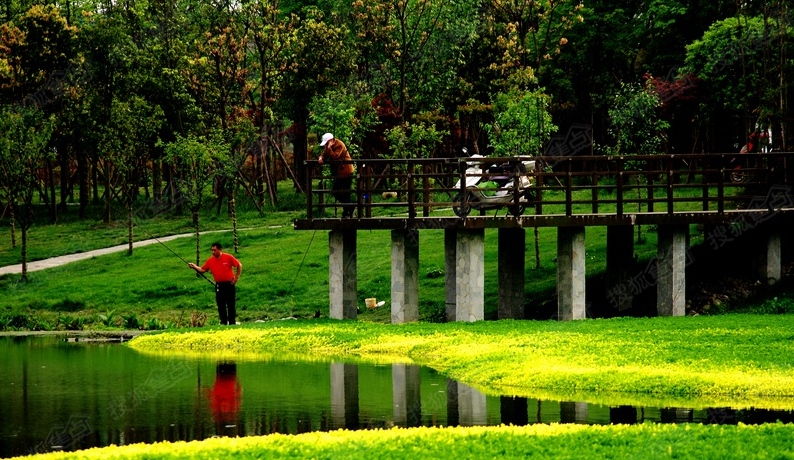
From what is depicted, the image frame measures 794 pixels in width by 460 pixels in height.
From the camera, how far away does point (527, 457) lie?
17969 mm

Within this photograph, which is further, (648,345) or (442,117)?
(442,117)

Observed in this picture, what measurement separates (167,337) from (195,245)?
1976cm

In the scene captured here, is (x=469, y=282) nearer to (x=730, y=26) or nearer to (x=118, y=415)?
(x=118, y=415)

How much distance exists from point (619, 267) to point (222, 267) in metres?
12.1

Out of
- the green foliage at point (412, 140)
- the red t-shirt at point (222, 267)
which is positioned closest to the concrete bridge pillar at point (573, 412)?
the red t-shirt at point (222, 267)

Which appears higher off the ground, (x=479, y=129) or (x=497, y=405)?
(x=479, y=129)

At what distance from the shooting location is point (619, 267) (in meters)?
40.4

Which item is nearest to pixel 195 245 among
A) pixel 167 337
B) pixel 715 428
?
pixel 167 337

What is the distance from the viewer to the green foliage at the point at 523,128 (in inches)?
1847

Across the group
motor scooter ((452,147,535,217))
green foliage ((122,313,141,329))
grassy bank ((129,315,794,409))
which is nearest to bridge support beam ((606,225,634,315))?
motor scooter ((452,147,535,217))

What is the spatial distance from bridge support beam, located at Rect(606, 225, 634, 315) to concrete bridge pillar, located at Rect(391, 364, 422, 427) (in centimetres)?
1308

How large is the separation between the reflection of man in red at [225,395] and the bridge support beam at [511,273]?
38.8 ft

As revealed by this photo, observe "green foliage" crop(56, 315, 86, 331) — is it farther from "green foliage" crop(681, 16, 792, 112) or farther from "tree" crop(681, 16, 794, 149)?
"green foliage" crop(681, 16, 792, 112)

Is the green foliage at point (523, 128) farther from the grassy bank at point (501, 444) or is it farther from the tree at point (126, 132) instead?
the grassy bank at point (501, 444)
